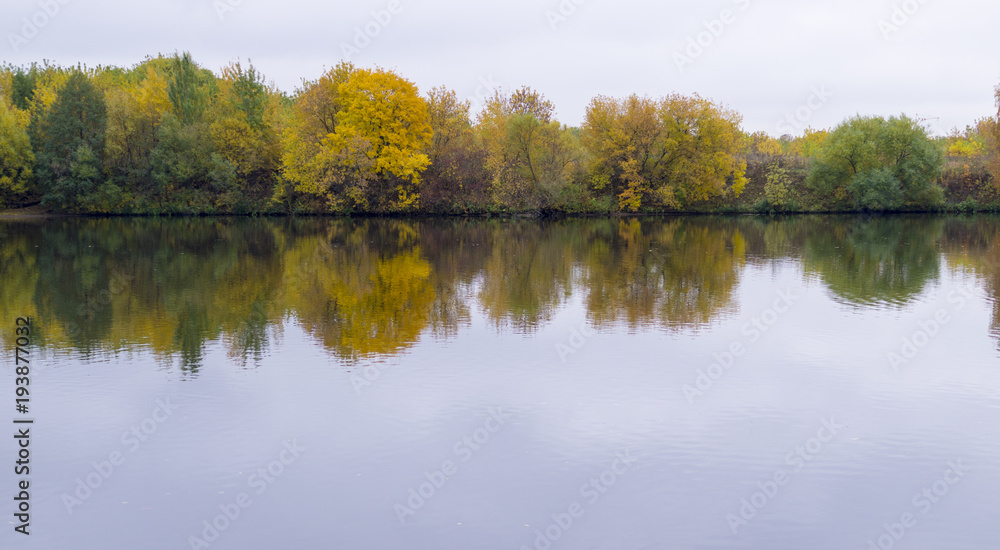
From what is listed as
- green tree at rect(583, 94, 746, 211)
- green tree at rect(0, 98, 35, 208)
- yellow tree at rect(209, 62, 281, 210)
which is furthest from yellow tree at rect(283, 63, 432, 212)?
green tree at rect(0, 98, 35, 208)

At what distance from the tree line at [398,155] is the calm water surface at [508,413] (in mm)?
35371

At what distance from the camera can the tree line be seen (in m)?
56.9

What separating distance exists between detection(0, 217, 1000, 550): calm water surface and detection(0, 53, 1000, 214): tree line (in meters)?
35.4

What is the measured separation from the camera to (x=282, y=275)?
24328 mm

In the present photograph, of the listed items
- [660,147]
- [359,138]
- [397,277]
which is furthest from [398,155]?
[397,277]

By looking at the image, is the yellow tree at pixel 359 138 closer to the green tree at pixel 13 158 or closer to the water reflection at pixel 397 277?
the water reflection at pixel 397 277

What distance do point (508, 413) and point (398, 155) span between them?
47.4 metres

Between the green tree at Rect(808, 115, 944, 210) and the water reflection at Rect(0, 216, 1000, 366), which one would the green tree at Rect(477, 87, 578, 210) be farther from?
the green tree at Rect(808, 115, 944, 210)

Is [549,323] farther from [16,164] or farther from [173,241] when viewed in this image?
[16,164]

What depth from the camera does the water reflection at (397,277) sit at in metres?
16.1

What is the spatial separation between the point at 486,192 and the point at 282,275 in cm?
3778

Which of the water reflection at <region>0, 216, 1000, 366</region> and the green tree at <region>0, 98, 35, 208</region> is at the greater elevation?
the green tree at <region>0, 98, 35, 208</region>

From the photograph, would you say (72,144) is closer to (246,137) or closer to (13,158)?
(13,158)

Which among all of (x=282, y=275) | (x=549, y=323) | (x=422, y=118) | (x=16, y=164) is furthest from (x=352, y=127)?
(x=549, y=323)
